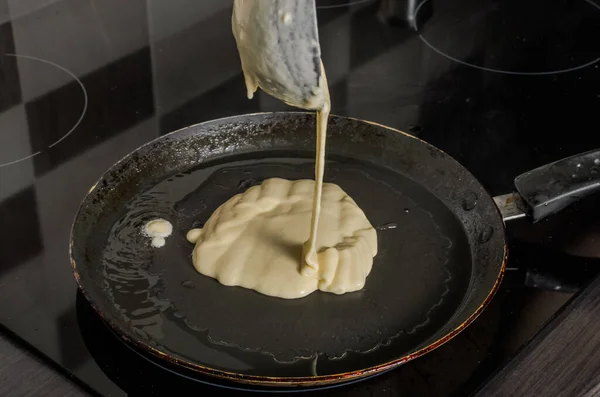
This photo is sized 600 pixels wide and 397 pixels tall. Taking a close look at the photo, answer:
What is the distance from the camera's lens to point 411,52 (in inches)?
56.7

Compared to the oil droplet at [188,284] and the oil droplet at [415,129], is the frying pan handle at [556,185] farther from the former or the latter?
the oil droplet at [188,284]

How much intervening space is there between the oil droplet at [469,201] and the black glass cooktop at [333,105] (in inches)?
2.8

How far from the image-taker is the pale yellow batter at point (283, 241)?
986 millimetres

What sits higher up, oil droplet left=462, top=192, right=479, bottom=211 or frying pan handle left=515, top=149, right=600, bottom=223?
frying pan handle left=515, top=149, right=600, bottom=223

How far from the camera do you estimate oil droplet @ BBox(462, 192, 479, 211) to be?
109 centimetres

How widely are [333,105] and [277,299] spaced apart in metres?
0.45

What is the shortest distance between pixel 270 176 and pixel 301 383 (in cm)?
40

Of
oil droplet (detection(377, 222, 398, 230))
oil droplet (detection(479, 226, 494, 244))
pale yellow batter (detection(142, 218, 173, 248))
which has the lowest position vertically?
oil droplet (detection(377, 222, 398, 230))

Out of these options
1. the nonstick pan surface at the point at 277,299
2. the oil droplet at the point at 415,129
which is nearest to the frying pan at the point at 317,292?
the nonstick pan surface at the point at 277,299

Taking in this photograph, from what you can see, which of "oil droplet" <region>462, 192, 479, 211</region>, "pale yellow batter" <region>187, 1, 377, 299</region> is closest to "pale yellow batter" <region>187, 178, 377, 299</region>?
"pale yellow batter" <region>187, 1, 377, 299</region>

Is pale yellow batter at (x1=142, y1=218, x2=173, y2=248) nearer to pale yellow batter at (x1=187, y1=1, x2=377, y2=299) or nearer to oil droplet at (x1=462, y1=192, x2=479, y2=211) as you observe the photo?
pale yellow batter at (x1=187, y1=1, x2=377, y2=299)

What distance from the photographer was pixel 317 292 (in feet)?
3.23

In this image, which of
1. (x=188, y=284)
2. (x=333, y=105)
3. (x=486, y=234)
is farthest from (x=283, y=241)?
(x=333, y=105)

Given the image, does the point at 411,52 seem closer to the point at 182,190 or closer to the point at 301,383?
the point at 182,190
